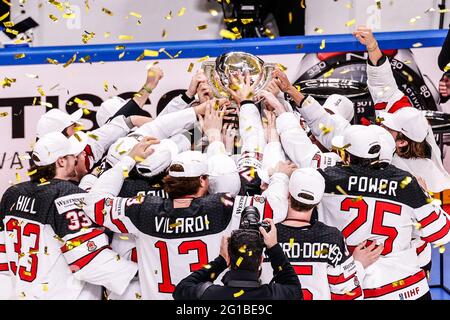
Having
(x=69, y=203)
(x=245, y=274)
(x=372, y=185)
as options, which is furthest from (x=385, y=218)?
(x=69, y=203)

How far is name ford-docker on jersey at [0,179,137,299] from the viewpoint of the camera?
13.9 feet

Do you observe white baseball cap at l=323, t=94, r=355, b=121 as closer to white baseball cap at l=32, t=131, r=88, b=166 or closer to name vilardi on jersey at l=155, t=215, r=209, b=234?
name vilardi on jersey at l=155, t=215, r=209, b=234

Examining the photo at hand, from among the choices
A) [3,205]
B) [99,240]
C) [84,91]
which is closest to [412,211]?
[99,240]

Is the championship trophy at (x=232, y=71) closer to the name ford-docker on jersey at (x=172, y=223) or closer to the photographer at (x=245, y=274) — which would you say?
the name ford-docker on jersey at (x=172, y=223)

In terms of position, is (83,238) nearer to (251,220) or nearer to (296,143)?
(251,220)

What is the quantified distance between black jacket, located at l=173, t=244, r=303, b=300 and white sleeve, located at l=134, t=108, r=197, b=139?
1208 millimetres

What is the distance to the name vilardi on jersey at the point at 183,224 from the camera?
3998mm

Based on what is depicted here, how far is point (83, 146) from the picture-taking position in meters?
4.57

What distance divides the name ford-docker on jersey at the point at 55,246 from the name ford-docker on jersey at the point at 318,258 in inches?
36.1

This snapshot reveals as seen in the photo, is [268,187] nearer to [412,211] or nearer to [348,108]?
[412,211]

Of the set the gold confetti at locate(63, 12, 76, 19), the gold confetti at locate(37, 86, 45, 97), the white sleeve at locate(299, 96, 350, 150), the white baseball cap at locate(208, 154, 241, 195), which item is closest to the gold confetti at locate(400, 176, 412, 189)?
the white sleeve at locate(299, 96, 350, 150)

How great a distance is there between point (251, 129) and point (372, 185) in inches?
31.4
